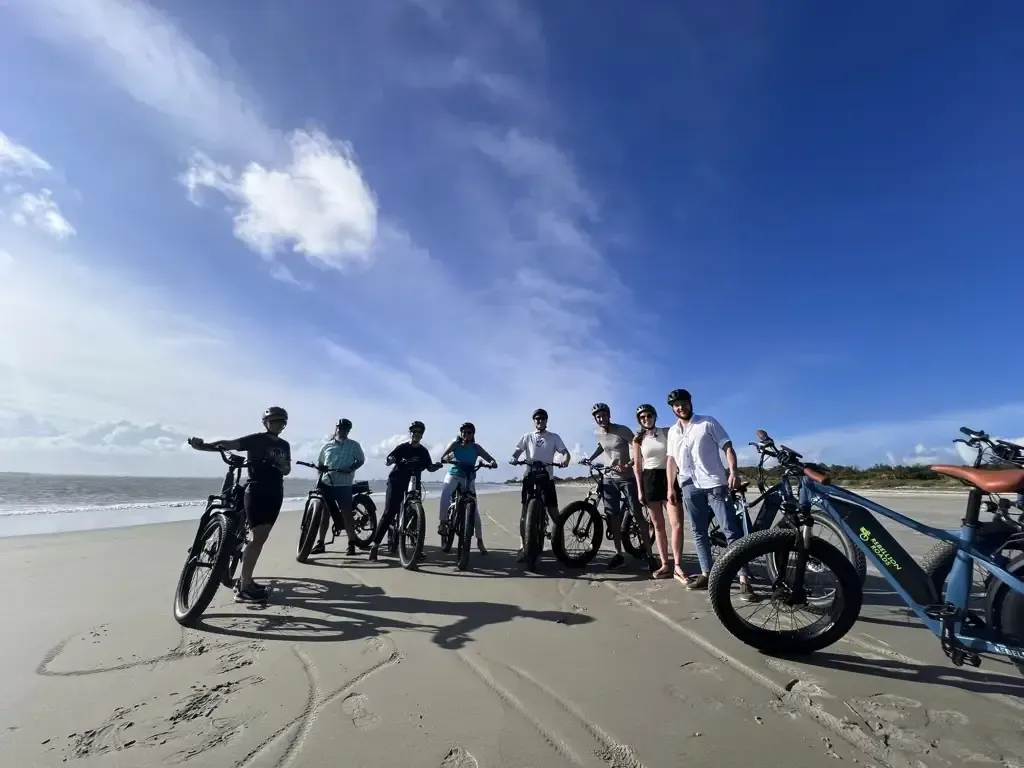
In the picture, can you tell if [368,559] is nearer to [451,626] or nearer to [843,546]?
[451,626]

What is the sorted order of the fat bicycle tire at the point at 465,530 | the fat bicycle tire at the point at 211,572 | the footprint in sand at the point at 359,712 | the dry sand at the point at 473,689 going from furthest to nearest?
the fat bicycle tire at the point at 465,530
the fat bicycle tire at the point at 211,572
the footprint in sand at the point at 359,712
the dry sand at the point at 473,689

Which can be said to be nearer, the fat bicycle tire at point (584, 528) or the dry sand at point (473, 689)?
the dry sand at point (473, 689)

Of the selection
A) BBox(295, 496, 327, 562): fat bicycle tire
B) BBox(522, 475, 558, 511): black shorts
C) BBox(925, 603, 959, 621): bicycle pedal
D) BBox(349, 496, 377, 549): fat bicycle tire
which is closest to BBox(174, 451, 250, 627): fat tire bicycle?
BBox(295, 496, 327, 562): fat bicycle tire

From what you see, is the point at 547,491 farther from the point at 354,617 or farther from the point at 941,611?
the point at 941,611

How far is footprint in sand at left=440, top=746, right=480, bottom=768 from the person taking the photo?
205 centimetres

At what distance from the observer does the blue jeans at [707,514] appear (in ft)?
14.9

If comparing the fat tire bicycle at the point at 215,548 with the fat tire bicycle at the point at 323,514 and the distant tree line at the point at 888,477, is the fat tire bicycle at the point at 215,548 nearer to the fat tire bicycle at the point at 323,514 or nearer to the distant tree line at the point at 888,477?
the fat tire bicycle at the point at 323,514

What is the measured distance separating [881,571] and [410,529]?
15.5 ft

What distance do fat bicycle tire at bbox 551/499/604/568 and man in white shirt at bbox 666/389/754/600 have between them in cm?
131

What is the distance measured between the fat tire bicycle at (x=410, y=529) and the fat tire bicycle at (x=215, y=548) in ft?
6.32

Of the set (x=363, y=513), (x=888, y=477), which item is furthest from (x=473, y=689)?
(x=888, y=477)

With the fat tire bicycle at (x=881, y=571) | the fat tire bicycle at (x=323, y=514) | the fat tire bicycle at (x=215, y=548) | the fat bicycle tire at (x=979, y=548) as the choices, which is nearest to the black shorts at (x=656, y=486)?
the fat tire bicycle at (x=881, y=571)

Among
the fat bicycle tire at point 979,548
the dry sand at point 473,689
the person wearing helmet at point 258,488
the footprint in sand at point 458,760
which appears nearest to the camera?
the footprint in sand at point 458,760

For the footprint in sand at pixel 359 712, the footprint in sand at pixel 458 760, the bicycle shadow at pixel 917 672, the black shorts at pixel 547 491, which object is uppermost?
the black shorts at pixel 547 491
